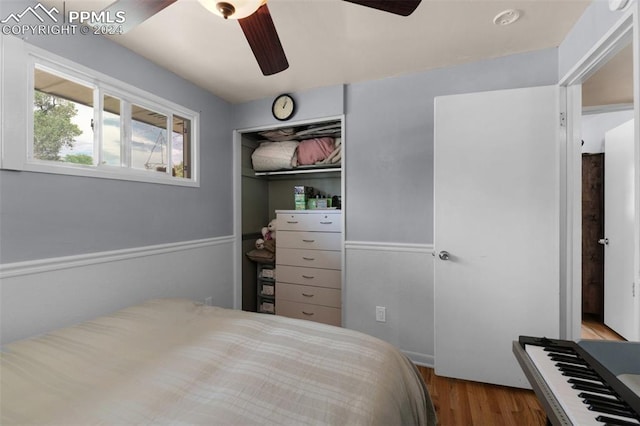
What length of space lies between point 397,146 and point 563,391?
189 centimetres

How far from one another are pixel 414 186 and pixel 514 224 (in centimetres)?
74

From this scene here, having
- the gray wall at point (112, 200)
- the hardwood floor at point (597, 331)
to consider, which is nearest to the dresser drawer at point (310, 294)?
the gray wall at point (112, 200)

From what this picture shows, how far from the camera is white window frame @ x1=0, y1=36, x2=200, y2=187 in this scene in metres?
1.34

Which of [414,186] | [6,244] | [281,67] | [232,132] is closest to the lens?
[6,244]

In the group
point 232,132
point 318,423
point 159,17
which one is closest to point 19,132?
point 159,17

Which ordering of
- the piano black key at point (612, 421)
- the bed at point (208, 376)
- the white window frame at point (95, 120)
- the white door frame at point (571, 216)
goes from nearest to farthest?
1. the piano black key at point (612, 421)
2. the bed at point (208, 376)
3. the white window frame at point (95, 120)
4. the white door frame at point (571, 216)

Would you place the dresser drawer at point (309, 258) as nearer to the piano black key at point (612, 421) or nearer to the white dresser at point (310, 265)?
the white dresser at point (310, 265)

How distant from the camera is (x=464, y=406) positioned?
5.63 feet

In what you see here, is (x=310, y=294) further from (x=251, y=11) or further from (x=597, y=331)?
(x=597, y=331)

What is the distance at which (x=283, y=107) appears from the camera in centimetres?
263

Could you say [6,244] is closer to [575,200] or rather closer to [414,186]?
[414,186]

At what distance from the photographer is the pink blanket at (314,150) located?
279 cm

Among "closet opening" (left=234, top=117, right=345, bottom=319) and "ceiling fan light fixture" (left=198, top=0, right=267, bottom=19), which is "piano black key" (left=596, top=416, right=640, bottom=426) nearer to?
"ceiling fan light fixture" (left=198, top=0, right=267, bottom=19)

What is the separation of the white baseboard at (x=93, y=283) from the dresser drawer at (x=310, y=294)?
0.72 m
